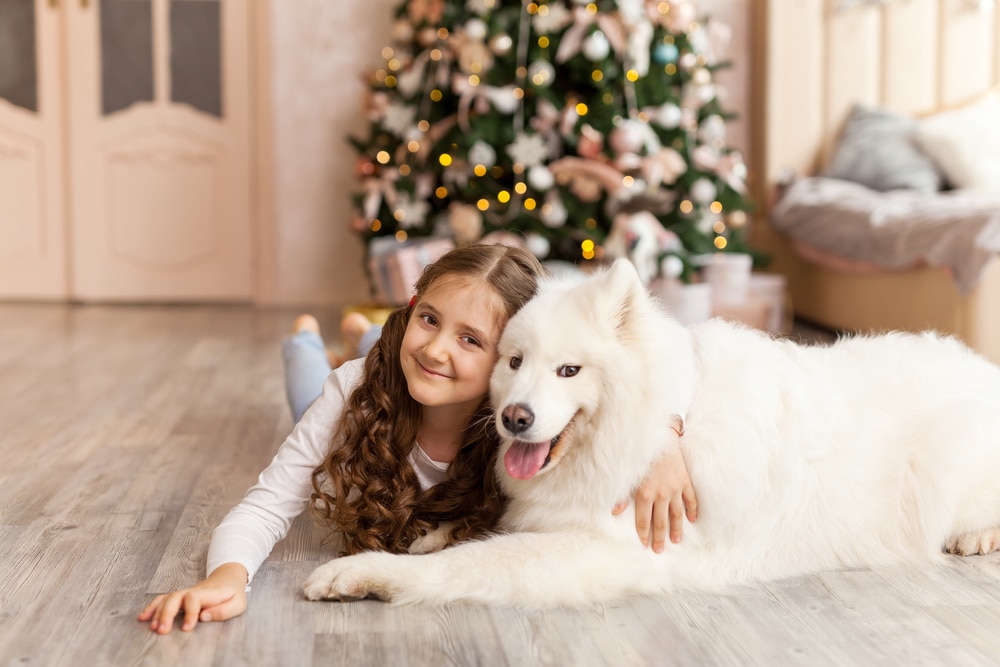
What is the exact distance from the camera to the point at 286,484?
72.3 inches

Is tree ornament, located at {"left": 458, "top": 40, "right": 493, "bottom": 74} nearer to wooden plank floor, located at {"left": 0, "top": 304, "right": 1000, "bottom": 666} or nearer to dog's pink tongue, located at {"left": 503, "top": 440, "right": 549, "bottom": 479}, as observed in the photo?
wooden plank floor, located at {"left": 0, "top": 304, "right": 1000, "bottom": 666}

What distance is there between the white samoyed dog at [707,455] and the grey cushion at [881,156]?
10.3 ft

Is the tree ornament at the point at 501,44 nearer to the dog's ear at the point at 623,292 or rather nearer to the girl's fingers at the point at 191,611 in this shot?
the dog's ear at the point at 623,292

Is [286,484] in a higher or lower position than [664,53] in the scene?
lower

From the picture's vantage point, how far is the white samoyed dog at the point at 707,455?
158 cm

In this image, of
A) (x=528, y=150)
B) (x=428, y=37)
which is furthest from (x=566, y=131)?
(x=428, y=37)

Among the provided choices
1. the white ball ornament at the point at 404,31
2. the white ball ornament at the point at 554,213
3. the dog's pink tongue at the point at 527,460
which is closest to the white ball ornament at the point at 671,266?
the white ball ornament at the point at 554,213

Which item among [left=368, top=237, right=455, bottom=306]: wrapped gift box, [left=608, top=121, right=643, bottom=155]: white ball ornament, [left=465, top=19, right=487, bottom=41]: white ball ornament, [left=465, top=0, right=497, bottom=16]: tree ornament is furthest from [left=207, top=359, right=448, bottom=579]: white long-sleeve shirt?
[left=465, top=0, right=497, bottom=16]: tree ornament

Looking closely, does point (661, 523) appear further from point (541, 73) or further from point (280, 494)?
point (541, 73)

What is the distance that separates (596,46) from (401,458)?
284 centimetres

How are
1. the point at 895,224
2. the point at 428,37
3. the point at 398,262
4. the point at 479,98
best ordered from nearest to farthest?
the point at 895,224
the point at 398,262
the point at 479,98
the point at 428,37

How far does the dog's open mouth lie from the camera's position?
5.27ft

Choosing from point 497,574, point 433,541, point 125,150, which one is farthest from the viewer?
point 125,150

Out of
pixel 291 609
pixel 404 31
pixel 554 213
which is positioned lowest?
pixel 291 609
